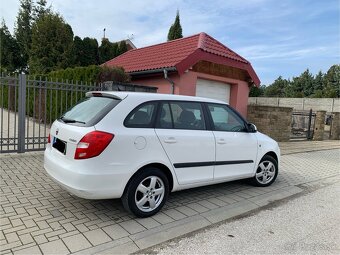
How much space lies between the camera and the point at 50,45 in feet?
59.2

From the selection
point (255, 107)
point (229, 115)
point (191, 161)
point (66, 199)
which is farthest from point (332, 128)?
point (66, 199)

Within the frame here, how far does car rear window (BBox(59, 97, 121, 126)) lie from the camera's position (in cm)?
366

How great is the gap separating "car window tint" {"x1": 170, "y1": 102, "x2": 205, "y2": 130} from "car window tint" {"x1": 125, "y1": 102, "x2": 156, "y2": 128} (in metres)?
0.39

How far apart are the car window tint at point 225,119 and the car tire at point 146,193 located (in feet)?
4.46

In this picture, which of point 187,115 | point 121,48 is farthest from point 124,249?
point 121,48

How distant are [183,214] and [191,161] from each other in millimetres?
765

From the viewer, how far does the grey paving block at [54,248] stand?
2.94 meters

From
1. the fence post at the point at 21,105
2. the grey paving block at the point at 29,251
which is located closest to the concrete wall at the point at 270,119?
the fence post at the point at 21,105

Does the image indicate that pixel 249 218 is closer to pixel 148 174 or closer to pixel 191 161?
pixel 191 161

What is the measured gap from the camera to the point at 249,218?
4184 mm

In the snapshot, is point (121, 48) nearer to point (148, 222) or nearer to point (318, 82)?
point (148, 222)

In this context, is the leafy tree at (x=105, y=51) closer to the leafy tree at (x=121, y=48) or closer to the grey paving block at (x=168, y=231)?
the leafy tree at (x=121, y=48)

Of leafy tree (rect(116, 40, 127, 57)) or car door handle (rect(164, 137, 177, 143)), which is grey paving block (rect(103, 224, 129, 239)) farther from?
leafy tree (rect(116, 40, 127, 57))

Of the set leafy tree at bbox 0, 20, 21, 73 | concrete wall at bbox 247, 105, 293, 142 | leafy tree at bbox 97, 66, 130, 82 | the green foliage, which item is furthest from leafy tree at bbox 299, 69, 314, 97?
leafy tree at bbox 97, 66, 130, 82
